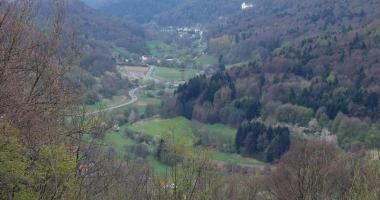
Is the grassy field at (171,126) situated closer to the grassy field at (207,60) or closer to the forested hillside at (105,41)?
the forested hillside at (105,41)

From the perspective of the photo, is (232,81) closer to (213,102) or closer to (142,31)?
(213,102)

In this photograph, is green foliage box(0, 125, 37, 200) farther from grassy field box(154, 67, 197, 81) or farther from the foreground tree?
grassy field box(154, 67, 197, 81)

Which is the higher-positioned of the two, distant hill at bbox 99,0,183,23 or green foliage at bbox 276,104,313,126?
distant hill at bbox 99,0,183,23

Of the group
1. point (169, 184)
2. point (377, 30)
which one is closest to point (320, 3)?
point (377, 30)

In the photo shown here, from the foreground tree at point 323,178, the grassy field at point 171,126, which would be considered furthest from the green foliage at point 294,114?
the foreground tree at point 323,178

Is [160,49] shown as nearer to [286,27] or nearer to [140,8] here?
[286,27]

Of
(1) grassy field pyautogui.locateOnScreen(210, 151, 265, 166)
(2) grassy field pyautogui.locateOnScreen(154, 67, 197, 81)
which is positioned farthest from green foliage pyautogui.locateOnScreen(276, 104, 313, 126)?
(2) grassy field pyautogui.locateOnScreen(154, 67, 197, 81)
